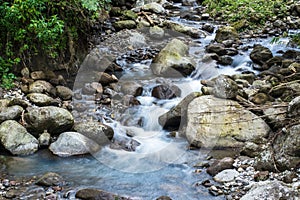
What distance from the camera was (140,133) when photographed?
220 inches

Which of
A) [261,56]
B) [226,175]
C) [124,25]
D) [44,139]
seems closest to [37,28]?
[44,139]

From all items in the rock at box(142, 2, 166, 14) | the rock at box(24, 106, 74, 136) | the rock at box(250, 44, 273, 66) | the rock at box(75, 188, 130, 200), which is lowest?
the rock at box(75, 188, 130, 200)

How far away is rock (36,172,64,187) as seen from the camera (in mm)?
4004

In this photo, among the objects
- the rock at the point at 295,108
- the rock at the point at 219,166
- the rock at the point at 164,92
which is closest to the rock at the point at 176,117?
the rock at the point at 164,92

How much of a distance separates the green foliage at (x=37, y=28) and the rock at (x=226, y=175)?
3.35 metres

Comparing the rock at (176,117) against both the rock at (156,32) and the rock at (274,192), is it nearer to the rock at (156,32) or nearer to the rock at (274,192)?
the rock at (274,192)

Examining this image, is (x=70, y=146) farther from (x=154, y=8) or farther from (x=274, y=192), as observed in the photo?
(x=154, y=8)

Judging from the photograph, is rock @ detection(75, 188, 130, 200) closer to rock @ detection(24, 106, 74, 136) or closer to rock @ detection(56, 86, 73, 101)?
rock @ detection(24, 106, 74, 136)

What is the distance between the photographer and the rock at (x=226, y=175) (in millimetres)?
4031

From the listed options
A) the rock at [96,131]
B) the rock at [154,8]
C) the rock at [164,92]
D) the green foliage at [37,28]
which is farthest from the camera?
the rock at [154,8]

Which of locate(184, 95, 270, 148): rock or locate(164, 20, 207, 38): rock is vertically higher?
locate(164, 20, 207, 38): rock

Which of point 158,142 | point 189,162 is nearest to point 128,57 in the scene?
point 158,142

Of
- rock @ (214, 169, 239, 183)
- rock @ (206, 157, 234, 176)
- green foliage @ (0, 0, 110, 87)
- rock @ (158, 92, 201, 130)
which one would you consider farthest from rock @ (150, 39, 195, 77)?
rock @ (214, 169, 239, 183)

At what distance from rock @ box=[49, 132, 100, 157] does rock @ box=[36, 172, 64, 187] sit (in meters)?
0.63
